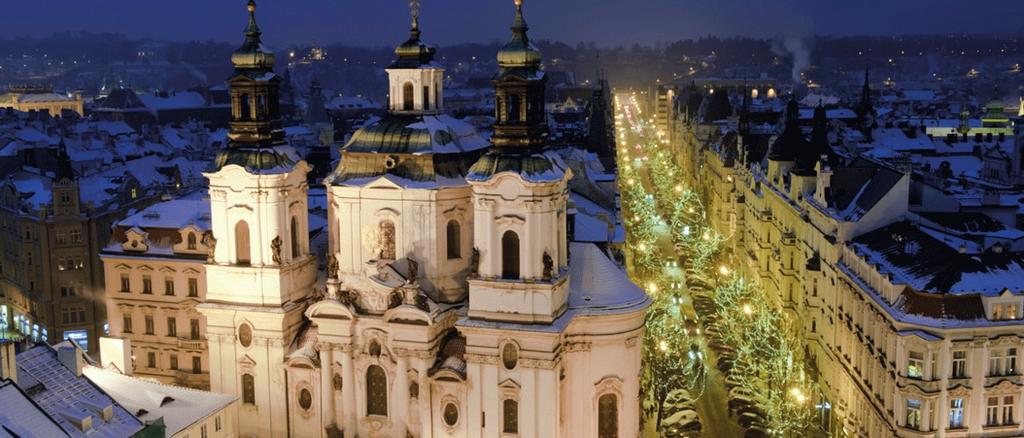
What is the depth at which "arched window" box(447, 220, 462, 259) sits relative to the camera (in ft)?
172

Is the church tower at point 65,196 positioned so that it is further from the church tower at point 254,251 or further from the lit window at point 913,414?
the lit window at point 913,414

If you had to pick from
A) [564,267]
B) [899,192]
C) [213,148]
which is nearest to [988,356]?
[899,192]

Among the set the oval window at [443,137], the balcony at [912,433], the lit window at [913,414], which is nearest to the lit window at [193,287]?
the oval window at [443,137]

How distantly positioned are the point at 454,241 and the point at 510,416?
879cm

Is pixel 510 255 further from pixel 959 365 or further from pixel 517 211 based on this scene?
pixel 959 365

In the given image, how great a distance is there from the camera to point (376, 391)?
52.6 meters

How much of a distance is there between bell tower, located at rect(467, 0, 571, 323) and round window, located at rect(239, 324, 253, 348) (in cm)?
1264

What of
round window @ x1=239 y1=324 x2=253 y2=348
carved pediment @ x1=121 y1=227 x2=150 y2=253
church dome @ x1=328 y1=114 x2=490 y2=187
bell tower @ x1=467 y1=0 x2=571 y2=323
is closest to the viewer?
bell tower @ x1=467 y1=0 x2=571 y2=323

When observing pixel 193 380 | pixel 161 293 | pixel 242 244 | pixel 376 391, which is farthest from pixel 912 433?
pixel 161 293

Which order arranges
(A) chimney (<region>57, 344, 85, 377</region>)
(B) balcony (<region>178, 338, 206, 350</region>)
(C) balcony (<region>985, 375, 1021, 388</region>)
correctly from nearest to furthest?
(A) chimney (<region>57, 344, 85, 377</region>), (C) balcony (<region>985, 375, 1021, 388</region>), (B) balcony (<region>178, 338, 206, 350</region>)

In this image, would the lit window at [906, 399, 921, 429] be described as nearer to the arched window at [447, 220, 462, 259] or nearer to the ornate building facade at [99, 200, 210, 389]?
the arched window at [447, 220, 462, 259]

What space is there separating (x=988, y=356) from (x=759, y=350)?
21358 millimetres

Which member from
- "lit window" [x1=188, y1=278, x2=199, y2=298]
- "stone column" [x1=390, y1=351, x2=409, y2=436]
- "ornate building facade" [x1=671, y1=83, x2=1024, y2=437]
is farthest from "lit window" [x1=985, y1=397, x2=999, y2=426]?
"lit window" [x1=188, y1=278, x2=199, y2=298]

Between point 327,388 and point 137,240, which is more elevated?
point 137,240
